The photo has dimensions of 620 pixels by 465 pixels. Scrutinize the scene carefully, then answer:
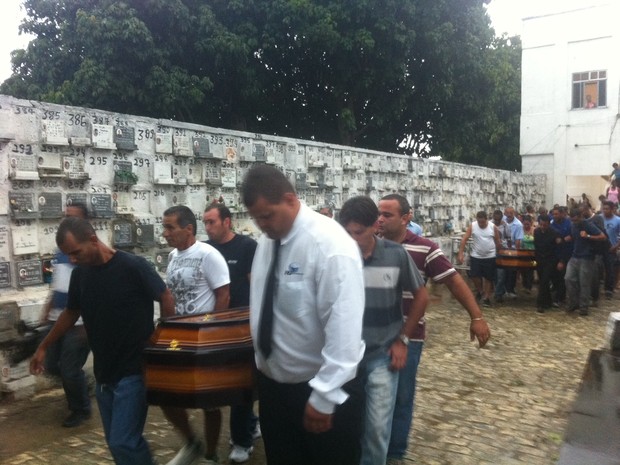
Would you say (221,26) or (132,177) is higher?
(221,26)

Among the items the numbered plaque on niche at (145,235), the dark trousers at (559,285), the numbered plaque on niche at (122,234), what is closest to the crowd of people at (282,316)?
the numbered plaque on niche at (122,234)

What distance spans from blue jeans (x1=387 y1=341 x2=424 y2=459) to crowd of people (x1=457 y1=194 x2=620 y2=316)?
7376mm

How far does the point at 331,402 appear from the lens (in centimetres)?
269

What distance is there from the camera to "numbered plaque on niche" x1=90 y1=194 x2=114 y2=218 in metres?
6.41

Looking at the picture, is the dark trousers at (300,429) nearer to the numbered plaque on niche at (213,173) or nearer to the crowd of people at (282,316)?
the crowd of people at (282,316)

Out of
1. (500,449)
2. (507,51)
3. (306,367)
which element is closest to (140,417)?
(306,367)

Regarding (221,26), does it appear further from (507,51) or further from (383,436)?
(507,51)

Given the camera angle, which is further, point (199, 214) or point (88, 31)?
point (88, 31)

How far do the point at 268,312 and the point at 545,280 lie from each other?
954 cm

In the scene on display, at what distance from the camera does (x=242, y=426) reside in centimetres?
454

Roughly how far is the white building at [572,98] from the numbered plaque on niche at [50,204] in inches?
825

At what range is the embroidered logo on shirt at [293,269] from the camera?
2.78 m

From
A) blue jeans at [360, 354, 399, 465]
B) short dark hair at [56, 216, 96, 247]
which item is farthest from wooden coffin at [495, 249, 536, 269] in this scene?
short dark hair at [56, 216, 96, 247]

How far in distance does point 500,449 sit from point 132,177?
441 centimetres
